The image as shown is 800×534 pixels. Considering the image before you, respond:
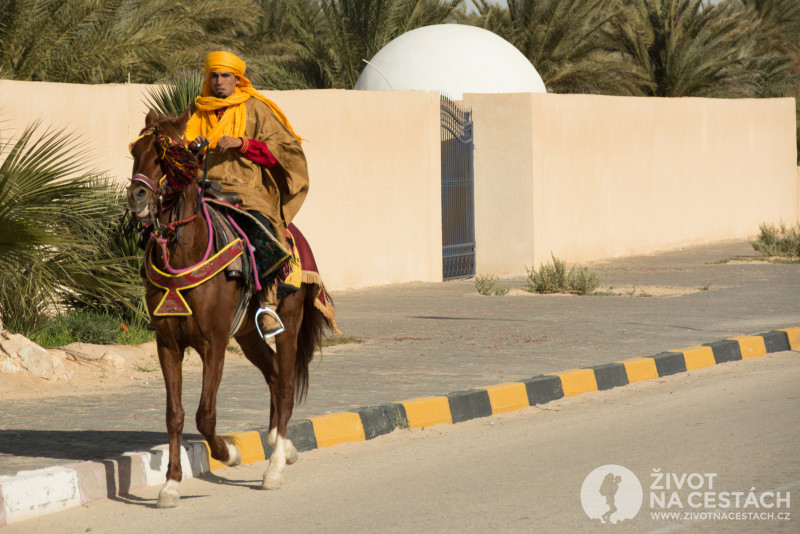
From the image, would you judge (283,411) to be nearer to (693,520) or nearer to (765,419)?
(693,520)

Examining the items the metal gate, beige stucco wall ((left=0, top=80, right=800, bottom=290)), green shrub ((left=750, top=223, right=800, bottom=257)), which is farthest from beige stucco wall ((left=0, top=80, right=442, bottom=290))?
green shrub ((left=750, top=223, right=800, bottom=257))

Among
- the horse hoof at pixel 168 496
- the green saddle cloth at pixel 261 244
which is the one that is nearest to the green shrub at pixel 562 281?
the green saddle cloth at pixel 261 244

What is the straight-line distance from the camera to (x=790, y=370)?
10469mm

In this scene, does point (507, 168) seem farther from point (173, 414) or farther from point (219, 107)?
point (173, 414)

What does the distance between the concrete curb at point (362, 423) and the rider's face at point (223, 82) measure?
193 cm

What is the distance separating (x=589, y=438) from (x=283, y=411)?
2.02 m

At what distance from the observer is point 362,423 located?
781 cm

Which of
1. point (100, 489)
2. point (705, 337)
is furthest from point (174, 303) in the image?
point (705, 337)

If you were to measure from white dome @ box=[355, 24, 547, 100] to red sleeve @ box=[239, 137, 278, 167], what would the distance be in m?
17.4

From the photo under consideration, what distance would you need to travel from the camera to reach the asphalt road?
5.61 meters

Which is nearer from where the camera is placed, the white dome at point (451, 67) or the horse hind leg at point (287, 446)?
the horse hind leg at point (287, 446)

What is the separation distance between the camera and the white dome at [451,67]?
942 inches

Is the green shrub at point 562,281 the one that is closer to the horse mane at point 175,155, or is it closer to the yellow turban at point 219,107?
the yellow turban at point 219,107

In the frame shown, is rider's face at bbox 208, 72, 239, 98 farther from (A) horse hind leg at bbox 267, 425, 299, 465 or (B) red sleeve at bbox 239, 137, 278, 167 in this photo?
(A) horse hind leg at bbox 267, 425, 299, 465
